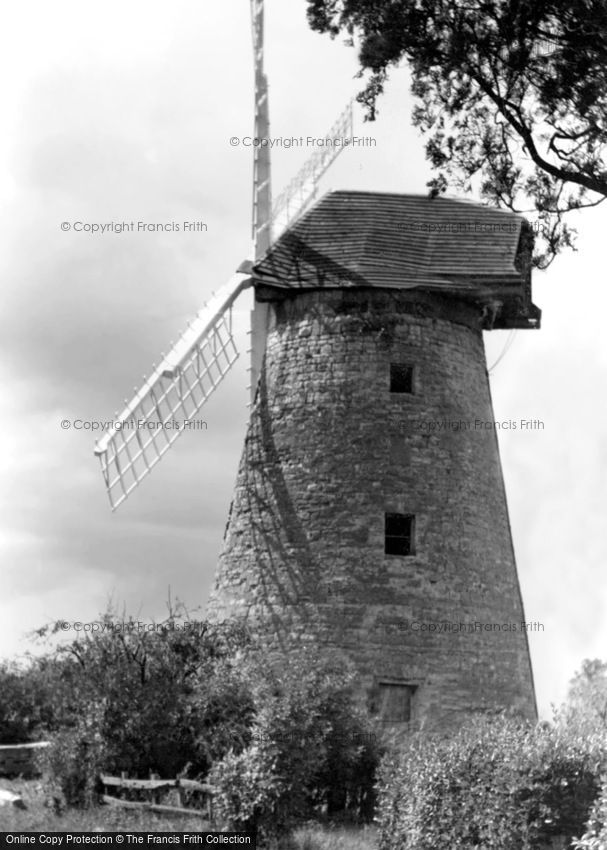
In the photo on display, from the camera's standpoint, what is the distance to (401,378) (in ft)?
81.7

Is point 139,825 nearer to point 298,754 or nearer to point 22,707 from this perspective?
point 298,754

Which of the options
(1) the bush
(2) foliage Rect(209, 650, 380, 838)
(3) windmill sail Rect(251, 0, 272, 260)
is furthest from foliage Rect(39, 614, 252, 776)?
(3) windmill sail Rect(251, 0, 272, 260)

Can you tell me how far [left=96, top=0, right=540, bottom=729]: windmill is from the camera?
2322 centimetres

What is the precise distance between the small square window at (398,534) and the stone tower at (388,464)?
0.09ft

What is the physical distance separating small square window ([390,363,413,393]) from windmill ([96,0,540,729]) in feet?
0.13

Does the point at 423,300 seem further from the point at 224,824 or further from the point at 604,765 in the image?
the point at 604,765

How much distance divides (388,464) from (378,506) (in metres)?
0.76

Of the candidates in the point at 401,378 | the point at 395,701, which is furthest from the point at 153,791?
the point at 401,378

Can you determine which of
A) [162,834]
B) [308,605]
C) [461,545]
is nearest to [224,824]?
[162,834]

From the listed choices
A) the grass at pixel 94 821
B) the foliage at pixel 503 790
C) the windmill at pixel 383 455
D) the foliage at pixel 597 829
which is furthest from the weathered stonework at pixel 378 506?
the foliage at pixel 597 829

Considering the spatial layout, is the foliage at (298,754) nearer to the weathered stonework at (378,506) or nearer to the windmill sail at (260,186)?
the weathered stonework at (378,506)

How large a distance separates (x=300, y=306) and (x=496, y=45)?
8656 millimetres

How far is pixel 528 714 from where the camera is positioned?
957 inches

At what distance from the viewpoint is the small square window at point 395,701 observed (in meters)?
22.7
